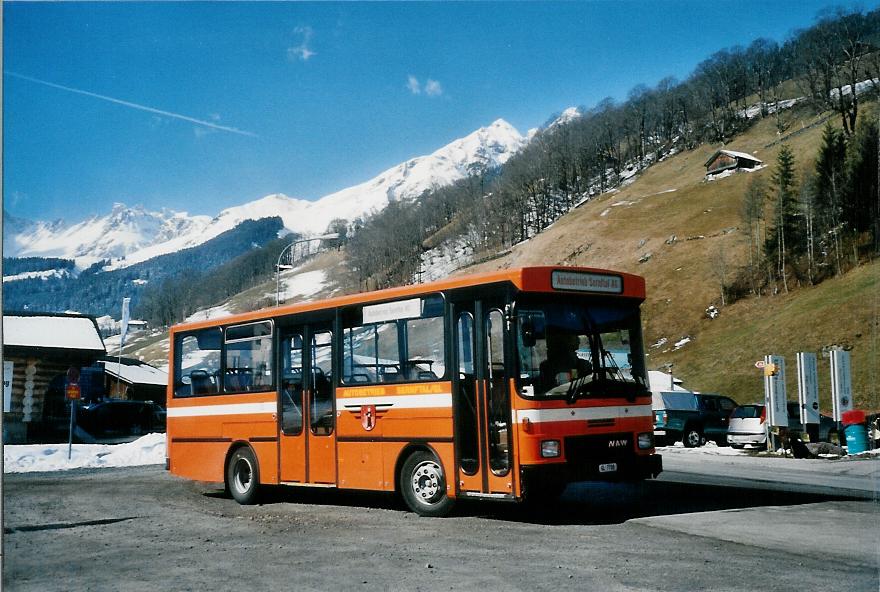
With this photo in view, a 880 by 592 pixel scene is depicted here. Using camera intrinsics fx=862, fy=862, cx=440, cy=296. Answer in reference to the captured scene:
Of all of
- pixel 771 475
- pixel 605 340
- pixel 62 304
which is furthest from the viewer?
pixel 62 304

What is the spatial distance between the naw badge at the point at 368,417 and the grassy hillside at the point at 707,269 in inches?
1539

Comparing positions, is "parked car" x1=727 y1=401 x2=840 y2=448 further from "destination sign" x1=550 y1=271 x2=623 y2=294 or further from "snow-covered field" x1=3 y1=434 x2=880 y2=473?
"destination sign" x1=550 y1=271 x2=623 y2=294

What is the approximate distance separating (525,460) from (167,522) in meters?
5.30

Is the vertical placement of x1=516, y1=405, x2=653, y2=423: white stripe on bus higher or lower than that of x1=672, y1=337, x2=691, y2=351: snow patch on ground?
lower

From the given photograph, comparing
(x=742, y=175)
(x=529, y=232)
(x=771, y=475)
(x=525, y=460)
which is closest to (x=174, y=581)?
(x=525, y=460)

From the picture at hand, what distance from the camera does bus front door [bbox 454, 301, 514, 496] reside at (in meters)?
10.9

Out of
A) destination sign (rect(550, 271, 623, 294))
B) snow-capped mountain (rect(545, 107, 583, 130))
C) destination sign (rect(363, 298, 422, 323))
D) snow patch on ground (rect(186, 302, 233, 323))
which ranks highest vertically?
snow-capped mountain (rect(545, 107, 583, 130))

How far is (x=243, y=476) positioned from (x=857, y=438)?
16853 millimetres

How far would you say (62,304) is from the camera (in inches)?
816

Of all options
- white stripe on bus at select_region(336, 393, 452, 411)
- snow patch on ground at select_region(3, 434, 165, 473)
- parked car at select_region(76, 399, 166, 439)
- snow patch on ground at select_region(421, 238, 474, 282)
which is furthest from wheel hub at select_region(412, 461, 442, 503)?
snow patch on ground at select_region(421, 238, 474, 282)

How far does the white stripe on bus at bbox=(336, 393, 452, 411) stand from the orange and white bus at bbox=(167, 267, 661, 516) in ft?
0.07

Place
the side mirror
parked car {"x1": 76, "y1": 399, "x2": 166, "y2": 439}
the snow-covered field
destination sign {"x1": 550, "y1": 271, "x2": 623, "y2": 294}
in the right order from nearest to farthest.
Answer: the side mirror < destination sign {"x1": 550, "y1": 271, "x2": 623, "y2": 294} < the snow-covered field < parked car {"x1": 76, "y1": 399, "x2": 166, "y2": 439}

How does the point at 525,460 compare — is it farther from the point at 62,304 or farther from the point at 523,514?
the point at 62,304

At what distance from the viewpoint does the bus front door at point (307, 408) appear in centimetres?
1343
